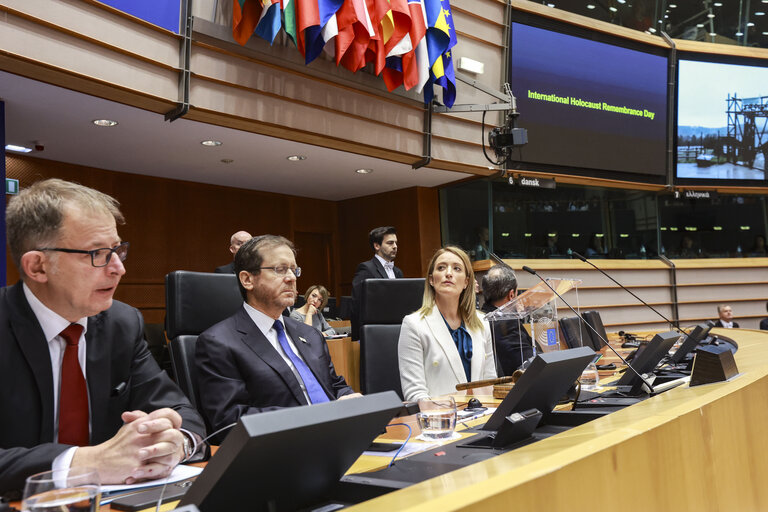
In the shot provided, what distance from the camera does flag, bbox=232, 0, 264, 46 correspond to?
4.66 metres

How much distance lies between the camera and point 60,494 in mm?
780

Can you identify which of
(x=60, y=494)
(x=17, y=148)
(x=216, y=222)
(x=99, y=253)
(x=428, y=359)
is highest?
(x=17, y=148)

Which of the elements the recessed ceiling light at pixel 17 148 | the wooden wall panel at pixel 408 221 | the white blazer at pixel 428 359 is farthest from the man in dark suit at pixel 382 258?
the recessed ceiling light at pixel 17 148

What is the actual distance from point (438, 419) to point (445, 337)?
1339 millimetres

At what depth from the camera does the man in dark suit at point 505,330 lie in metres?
3.11

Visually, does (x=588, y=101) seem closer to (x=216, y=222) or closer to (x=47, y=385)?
(x=216, y=222)

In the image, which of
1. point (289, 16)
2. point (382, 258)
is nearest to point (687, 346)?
point (382, 258)

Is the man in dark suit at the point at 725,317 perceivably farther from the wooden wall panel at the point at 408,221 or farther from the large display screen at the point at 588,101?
the wooden wall panel at the point at 408,221

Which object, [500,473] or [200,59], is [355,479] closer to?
[500,473]

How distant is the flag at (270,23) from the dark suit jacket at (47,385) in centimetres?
349

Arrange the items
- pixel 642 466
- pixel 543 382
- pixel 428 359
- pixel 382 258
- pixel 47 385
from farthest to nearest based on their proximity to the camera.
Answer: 1. pixel 382 258
2. pixel 428 359
3. pixel 47 385
4. pixel 543 382
5. pixel 642 466

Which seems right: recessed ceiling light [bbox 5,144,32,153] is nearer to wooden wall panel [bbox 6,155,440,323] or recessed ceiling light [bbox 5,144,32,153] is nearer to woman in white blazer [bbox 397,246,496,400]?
wooden wall panel [bbox 6,155,440,323]

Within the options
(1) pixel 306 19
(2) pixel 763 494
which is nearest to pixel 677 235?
(1) pixel 306 19

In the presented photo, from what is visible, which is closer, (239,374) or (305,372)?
(239,374)
